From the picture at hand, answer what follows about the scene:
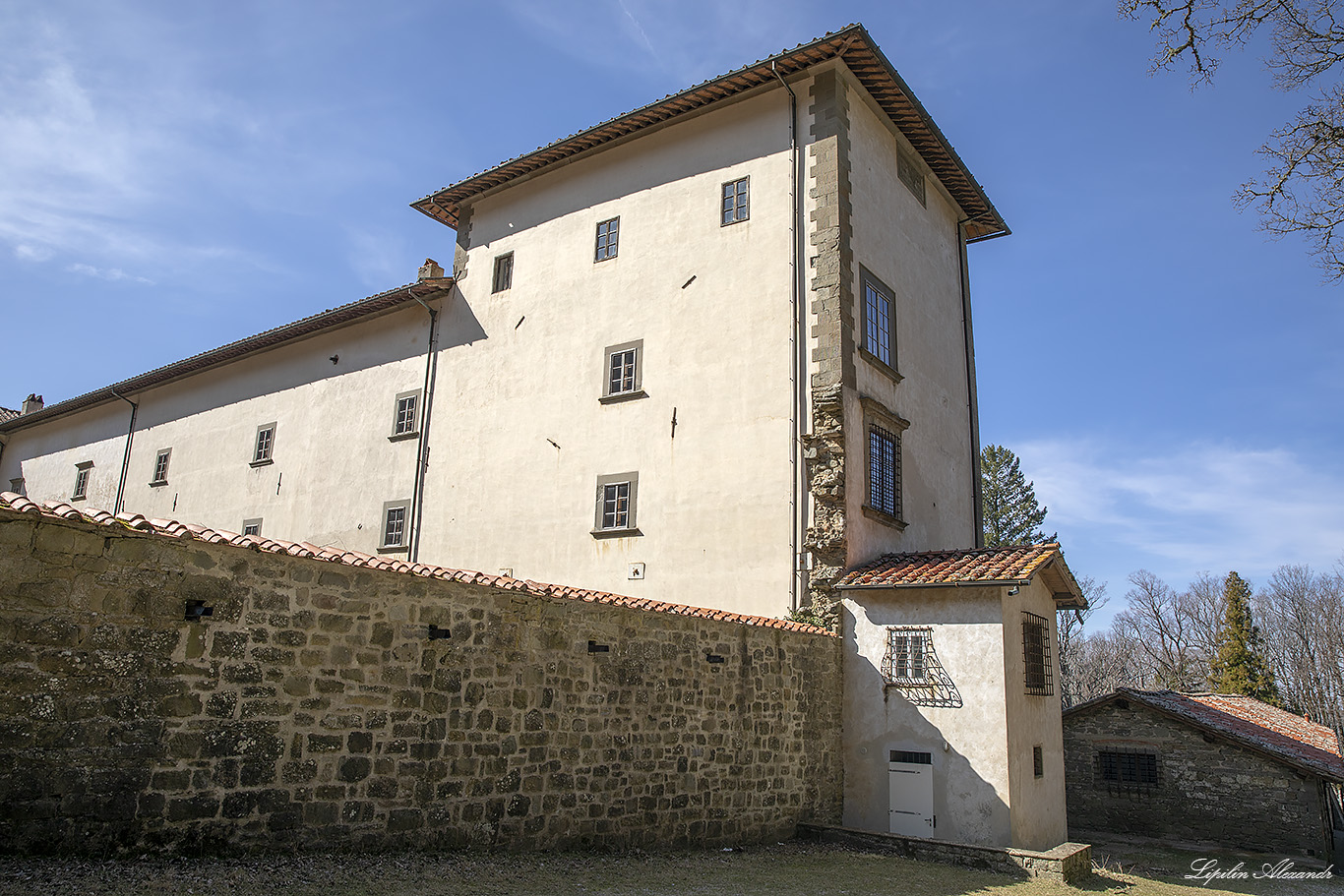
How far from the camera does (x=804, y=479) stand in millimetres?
14719

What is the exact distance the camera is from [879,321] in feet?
54.7

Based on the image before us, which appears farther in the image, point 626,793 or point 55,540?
point 626,793

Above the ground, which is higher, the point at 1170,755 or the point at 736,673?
the point at 736,673

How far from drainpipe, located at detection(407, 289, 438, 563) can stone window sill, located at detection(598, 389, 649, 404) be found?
5.00m

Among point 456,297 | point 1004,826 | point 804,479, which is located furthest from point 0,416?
point 1004,826

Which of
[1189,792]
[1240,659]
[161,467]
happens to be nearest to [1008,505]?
[1240,659]

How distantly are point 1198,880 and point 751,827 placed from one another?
757cm

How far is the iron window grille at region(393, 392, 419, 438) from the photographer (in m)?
20.6

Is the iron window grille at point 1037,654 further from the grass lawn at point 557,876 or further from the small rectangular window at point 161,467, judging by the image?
the small rectangular window at point 161,467

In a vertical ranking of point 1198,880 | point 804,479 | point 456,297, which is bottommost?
point 1198,880

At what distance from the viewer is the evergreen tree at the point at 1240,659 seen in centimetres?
3108

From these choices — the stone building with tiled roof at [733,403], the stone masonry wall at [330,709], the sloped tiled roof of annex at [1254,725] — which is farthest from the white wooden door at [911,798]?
the sloped tiled roof of annex at [1254,725]

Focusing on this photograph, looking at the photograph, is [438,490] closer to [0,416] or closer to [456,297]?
[456,297]

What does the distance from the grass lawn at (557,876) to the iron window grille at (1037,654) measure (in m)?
2.68
